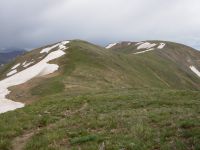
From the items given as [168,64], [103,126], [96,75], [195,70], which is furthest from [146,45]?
[103,126]

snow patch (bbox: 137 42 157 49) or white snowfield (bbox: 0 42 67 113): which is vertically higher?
white snowfield (bbox: 0 42 67 113)

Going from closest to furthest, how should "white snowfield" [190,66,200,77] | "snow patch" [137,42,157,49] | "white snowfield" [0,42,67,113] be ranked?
"white snowfield" [0,42,67,113]
"white snowfield" [190,66,200,77]
"snow patch" [137,42,157,49]

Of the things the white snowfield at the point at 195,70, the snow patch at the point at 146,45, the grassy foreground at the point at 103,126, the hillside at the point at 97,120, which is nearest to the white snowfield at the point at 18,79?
the hillside at the point at 97,120

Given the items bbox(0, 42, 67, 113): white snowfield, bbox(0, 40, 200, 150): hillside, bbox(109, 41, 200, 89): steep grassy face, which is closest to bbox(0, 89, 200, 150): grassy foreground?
bbox(0, 40, 200, 150): hillside

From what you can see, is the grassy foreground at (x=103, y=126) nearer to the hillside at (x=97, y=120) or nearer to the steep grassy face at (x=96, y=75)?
the hillside at (x=97, y=120)

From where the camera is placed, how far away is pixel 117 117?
2212cm

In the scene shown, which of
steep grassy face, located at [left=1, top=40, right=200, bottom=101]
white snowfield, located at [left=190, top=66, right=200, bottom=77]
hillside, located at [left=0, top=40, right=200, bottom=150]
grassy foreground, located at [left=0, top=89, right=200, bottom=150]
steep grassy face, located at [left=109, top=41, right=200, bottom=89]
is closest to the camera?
grassy foreground, located at [left=0, top=89, right=200, bottom=150]

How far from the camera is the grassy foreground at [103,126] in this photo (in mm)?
15974

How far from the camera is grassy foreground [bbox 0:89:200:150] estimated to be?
16.0 m

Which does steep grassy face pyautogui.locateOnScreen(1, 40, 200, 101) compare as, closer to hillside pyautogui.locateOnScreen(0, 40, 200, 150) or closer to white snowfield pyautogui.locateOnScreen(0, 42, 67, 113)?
hillside pyautogui.locateOnScreen(0, 40, 200, 150)

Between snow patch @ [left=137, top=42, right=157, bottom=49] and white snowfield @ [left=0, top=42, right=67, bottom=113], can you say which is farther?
snow patch @ [left=137, top=42, right=157, bottom=49]

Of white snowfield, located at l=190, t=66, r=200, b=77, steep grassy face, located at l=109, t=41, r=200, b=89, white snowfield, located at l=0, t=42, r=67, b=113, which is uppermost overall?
white snowfield, located at l=0, t=42, r=67, b=113

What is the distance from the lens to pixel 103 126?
20.1 m

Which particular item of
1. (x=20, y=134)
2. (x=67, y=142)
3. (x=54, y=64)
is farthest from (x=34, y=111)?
(x=54, y=64)
